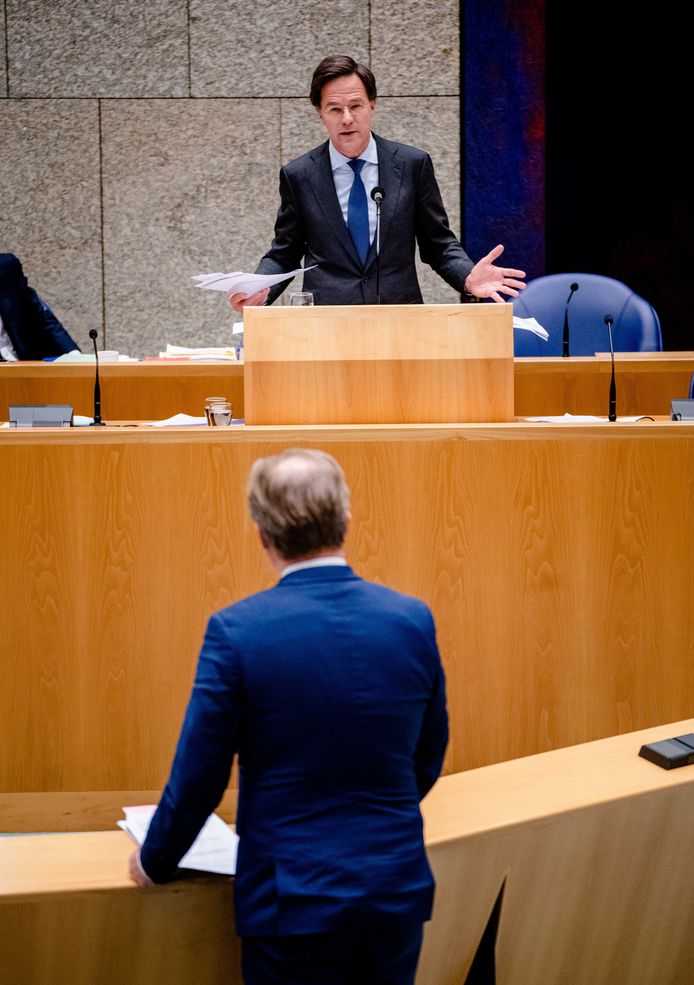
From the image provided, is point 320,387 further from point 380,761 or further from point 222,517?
point 380,761

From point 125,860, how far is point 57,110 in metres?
5.11

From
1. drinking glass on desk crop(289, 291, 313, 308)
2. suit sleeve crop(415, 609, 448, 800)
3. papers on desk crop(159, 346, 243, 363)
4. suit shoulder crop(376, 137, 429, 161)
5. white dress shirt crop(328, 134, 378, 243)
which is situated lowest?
suit sleeve crop(415, 609, 448, 800)

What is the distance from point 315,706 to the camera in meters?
1.31

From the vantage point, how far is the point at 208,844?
1.62 m

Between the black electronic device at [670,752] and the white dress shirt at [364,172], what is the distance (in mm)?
2021

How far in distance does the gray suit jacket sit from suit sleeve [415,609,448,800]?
2121 mm

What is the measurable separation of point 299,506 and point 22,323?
3598 mm

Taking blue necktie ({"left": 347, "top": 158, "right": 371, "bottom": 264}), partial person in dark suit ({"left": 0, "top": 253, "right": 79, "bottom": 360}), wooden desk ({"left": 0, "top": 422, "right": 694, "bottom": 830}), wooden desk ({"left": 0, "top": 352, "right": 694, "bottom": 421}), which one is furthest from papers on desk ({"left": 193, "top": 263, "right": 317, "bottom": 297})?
partial person in dark suit ({"left": 0, "top": 253, "right": 79, "bottom": 360})

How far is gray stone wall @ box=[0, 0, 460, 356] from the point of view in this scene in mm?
5785

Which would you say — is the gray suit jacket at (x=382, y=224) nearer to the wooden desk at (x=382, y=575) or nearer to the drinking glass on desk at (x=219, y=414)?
the drinking glass on desk at (x=219, y=414)

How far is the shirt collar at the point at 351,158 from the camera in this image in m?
3.42

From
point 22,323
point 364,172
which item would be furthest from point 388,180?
point 22,323

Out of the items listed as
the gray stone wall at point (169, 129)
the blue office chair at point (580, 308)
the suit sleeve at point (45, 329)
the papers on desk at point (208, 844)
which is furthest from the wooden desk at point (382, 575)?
the gray stone wall at point (169, 129)

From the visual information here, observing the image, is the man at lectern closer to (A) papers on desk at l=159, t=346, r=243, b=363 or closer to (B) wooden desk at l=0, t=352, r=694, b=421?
(B) wooden desk at l=0, t=352, r=694, b=421
